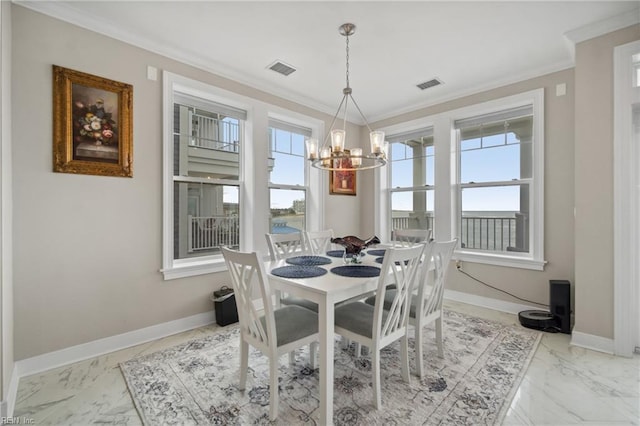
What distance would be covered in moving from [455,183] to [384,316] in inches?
101

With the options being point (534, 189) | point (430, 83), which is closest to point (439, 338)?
point (534, 189)

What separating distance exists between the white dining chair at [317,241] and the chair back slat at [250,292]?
4.11 ft

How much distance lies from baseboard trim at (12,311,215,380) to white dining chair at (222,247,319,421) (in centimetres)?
125

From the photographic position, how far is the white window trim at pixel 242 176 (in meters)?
2.72

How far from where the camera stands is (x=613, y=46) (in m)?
2.36

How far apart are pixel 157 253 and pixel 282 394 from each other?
5.60ft

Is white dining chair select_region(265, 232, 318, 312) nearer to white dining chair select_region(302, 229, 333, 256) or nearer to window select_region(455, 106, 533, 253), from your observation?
white dining chair select_region(302, 229, 333, 256)

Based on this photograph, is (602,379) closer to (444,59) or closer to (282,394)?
(282,394)

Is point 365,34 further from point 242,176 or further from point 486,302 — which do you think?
point 486,302

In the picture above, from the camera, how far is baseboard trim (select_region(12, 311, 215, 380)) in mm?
2094

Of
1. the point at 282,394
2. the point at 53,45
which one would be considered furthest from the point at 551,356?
the point at 53,45

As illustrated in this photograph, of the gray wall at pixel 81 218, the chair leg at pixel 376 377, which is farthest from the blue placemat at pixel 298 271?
the gray wall at pixel 81 218

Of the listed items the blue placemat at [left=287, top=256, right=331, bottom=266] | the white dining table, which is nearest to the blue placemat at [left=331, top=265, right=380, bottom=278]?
the white dining table

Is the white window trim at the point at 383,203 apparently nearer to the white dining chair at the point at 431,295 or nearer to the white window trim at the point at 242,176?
the white window trim at the point at 242,176
